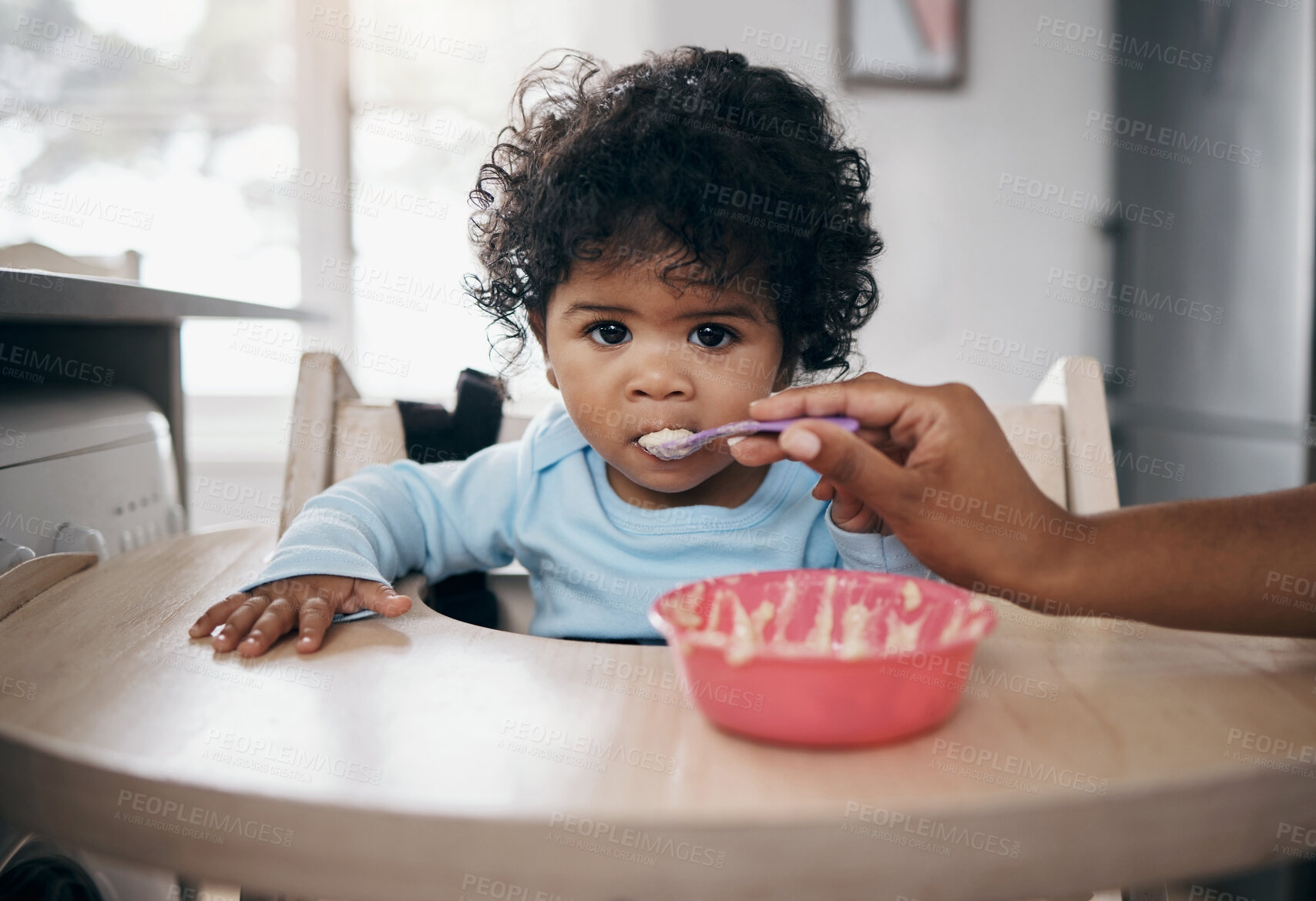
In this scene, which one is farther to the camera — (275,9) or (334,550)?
(275,9)

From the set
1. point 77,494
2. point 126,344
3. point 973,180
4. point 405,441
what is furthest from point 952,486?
point 973,180

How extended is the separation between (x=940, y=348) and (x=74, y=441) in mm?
2643

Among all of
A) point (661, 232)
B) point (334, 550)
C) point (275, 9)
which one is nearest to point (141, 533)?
point (334, 550)

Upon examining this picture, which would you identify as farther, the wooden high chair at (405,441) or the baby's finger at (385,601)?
the wooden high chair at (405,441)

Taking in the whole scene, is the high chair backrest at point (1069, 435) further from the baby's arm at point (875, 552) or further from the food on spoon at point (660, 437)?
the food on spoon at point (660, 437)

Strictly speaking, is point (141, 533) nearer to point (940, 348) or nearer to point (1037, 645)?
point (1037, 645)

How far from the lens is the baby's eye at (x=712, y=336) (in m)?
0.90

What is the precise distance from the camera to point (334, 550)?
2.47ft

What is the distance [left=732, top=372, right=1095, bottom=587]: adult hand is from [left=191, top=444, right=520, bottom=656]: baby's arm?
34 cm

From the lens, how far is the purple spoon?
60cm

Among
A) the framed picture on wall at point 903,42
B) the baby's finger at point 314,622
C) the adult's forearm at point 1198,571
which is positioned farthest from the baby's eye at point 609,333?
the framed picture on wall at point 903,42

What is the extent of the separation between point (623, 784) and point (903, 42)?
10.2ft

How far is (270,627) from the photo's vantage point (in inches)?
24.6

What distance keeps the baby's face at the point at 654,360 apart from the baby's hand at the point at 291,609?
29 centimetres
